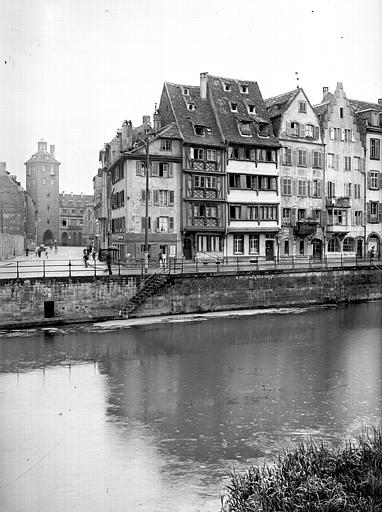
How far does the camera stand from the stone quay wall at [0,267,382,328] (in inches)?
1369

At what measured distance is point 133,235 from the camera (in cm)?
4862

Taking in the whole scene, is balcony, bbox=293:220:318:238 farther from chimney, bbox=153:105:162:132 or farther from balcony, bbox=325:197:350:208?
chimney, bbox=153:105:162:132

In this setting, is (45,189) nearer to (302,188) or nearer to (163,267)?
(302,188)

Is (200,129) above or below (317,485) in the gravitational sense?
above

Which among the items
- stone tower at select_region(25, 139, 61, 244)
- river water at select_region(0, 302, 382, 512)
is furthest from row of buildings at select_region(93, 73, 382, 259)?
stone tower at select_region(25, 139, 61, 244)

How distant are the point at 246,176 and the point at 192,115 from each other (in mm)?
6877

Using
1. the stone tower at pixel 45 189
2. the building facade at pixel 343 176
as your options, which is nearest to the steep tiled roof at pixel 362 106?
the building facade at pixel 343 176

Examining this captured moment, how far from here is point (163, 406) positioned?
19.8m

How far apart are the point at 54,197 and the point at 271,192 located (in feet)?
234

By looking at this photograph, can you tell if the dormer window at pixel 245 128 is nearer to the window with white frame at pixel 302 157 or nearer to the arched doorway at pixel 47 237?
the window with white frame at pixel 302 157

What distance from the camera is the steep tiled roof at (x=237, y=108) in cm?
5241

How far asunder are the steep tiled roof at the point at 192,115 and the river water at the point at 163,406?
21.1m

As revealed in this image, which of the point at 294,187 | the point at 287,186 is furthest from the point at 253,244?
the point at 294,187

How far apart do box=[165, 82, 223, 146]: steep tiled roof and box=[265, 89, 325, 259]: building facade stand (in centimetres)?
654
